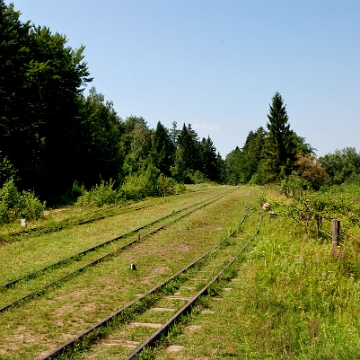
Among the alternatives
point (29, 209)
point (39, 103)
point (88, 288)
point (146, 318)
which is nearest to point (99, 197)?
point (29, 209)

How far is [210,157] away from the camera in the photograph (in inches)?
4665

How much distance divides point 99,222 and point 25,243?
586 centimetres

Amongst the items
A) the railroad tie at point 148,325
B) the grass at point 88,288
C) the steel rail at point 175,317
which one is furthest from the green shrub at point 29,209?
the railroad tie at point 148,325

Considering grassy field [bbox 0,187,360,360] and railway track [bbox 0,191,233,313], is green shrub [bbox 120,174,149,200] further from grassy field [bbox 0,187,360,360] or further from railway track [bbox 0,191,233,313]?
grassy field [bbox 0,187,360,360]

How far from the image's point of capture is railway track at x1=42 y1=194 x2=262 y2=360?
242 inches

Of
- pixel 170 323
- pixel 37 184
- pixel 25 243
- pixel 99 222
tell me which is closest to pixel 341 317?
pixel 170 323

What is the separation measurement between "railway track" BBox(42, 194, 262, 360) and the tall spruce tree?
6378 cm

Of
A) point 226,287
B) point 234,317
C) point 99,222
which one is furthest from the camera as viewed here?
point 99,222

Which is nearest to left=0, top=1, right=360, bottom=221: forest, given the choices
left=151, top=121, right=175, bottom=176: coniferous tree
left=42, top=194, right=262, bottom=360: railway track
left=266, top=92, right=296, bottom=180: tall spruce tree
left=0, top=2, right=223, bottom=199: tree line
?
left=0, top=2, right=223, bottom=199: tree line

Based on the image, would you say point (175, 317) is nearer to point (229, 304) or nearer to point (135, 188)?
point (229, 304)

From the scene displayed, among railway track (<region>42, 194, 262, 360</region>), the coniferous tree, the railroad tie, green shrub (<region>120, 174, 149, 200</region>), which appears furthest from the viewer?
the coniferous tree

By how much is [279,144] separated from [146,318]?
69359 millimetres

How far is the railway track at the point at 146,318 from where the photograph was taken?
20.2 ft

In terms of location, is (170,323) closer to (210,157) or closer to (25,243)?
(25,243)
